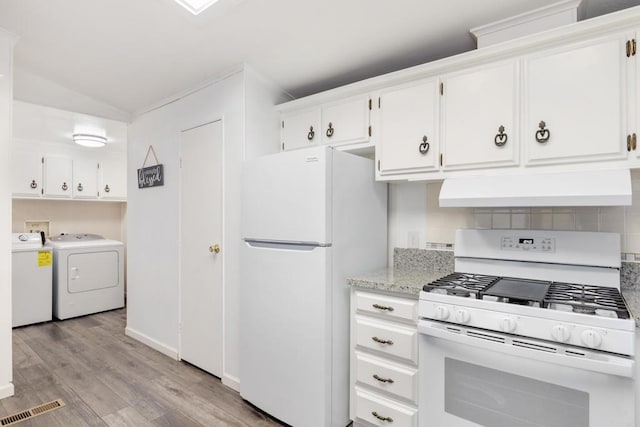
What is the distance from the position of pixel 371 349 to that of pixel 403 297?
36cm

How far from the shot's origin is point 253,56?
233 centimetres

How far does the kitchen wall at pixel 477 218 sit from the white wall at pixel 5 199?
2.60m

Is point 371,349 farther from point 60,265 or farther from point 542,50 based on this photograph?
point 60,265

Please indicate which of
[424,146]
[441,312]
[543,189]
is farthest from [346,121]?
[441,312]

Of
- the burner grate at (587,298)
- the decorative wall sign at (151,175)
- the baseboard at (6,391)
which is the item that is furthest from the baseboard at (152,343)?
the burner grate at (587,298)

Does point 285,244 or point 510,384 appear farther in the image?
point 285,244

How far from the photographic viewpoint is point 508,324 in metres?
1.36

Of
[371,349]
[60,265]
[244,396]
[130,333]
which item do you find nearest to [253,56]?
[371,349]

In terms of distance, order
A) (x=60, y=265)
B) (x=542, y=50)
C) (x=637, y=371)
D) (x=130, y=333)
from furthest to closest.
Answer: (x=60, y=265) → (x=130, y=333) → (x=542, y=50) → (x=637, y=371)

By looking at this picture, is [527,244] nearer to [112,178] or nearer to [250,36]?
[250,36]

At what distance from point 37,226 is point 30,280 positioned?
1.03 m

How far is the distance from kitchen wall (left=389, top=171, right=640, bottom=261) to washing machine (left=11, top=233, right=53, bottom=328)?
13.5 feet

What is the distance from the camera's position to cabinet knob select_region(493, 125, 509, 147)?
1.75m

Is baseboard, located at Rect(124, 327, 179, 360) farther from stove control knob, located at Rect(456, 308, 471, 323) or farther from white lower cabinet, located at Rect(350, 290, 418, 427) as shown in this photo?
stove control knob, located at Rect(456, 308, 471, 323)
